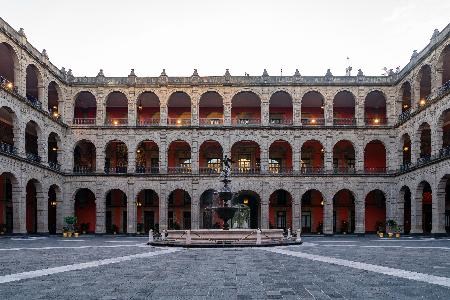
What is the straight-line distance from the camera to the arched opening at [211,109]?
1818 inches

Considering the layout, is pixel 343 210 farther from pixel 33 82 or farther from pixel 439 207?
pixel 33 82

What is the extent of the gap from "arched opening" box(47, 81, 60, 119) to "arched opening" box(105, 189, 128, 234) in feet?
30.4

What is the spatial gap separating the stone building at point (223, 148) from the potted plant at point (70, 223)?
1618mm

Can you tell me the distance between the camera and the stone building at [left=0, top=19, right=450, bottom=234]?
42.6m

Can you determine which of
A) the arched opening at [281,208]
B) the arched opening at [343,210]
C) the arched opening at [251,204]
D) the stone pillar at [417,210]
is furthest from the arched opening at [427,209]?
the arched opening at [251,204]

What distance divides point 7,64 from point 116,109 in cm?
1330

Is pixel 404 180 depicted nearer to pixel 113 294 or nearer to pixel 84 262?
pixel 84 262

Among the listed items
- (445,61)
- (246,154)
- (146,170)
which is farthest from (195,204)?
(445,61)

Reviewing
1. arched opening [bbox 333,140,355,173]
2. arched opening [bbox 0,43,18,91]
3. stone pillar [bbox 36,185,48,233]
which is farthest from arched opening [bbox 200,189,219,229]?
arched opening [bbox 0,43,18,91]

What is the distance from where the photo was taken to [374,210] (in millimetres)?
47469

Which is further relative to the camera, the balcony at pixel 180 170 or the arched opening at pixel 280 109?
the arched opening at pixel 280 109

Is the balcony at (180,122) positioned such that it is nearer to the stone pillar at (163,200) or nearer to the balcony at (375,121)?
the stone pillar at (163,200)

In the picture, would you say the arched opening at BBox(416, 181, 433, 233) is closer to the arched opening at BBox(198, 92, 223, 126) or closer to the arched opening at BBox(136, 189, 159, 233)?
the arched opening at BBox(198, 92, 223, 126)

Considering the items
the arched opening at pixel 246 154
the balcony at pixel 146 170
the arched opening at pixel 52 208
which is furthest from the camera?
the arched opening at pixel 246 154
